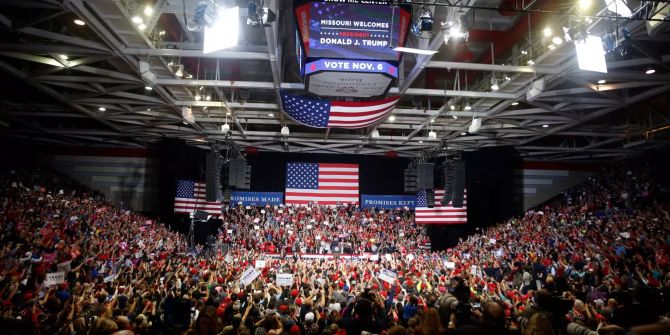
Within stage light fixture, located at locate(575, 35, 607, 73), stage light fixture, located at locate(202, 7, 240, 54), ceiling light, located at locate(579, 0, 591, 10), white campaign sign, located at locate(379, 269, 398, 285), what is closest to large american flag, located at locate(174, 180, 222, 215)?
white campaign sign, located at locate(379, 269, 398, 285)

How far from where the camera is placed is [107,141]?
25188mm

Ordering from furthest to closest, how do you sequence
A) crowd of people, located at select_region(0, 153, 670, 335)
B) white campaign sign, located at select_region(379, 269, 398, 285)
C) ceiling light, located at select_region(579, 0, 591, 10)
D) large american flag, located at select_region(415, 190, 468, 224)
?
large american flag, located at select_region(415, 190, 468, 224), white campaign sign, located at select_region(379, 269, 398, 285), ceiling light, located at select_region(579, 0, 591, 10), crowd of people, located at select_region(0, 153, 670, 335)

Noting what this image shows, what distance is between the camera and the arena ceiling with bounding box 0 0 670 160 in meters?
9.62

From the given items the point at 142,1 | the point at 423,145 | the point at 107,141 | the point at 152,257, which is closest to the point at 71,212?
the point at 152,257

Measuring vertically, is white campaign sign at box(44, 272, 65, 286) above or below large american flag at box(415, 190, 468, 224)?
below

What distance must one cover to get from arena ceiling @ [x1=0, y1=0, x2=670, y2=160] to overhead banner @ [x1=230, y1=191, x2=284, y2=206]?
4.41m

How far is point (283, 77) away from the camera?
14984mm

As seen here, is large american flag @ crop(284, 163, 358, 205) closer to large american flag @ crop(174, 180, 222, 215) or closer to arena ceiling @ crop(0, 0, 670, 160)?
arena ceiling @ crop(0, 0, 670, 160)

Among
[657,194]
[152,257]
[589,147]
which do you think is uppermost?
[589,147]

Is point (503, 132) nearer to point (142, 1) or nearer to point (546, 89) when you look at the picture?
point (546, 89)

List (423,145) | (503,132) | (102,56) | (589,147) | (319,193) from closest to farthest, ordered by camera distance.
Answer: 1. (102,56)
2. (503,132)
3. (589,147)
4. (423,145)
5. (319,193)

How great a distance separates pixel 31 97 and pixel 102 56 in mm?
9203

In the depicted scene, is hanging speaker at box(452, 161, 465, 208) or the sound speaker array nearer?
hanging speaker at box(452, 161, 465, 208)

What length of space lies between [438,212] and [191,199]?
1538 centimetres
